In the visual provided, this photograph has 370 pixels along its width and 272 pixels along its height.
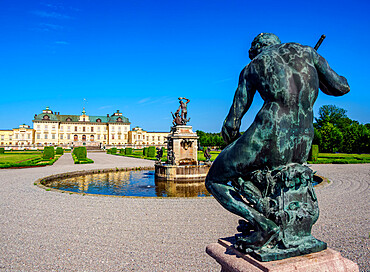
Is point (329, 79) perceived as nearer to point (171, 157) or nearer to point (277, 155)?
point (277, 155)

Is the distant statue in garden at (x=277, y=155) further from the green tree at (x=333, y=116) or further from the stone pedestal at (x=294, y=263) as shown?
the green tree at (x=333, y=116)

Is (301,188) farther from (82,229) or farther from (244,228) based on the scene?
(82,229)

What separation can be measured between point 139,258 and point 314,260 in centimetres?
307

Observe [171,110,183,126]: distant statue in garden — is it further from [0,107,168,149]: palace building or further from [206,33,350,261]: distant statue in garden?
[0,107,168,149]: palace building

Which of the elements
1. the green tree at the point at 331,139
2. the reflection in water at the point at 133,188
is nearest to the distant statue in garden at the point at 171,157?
the reflection in water at the point at 133,188

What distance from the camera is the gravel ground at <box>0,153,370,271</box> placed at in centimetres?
439

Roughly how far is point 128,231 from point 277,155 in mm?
4420

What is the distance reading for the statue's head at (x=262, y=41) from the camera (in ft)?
8.79

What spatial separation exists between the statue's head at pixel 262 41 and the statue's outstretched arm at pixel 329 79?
1.40 feet

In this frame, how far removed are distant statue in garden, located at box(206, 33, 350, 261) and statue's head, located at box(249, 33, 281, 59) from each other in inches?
7.0

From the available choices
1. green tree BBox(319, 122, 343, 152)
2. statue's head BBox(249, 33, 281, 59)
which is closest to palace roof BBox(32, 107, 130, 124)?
green tree BBox(319, 122, 343, 152)

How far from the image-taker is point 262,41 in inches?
106

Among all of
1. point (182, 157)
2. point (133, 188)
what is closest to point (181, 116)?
point (182, 157)

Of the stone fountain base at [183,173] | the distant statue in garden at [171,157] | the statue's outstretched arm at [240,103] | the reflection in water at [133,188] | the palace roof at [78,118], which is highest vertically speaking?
the palace roof at [78,118]
